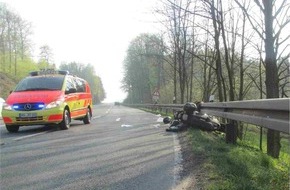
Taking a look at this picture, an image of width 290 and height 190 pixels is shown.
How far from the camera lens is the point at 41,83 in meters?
14.2

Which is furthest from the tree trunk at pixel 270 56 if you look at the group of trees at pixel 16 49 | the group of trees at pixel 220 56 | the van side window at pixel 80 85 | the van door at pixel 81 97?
the group of trees at pixel 16 49

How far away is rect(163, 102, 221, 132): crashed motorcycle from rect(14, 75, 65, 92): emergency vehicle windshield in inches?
165

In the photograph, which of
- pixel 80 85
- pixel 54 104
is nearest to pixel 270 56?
pixel 54 104

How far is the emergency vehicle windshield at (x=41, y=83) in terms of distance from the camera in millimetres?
13923

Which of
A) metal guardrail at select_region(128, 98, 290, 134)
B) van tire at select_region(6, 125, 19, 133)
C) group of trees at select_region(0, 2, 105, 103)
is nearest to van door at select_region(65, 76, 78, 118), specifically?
A: van tire at select_region(6, 125, 19, 133)

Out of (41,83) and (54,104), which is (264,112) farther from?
(41,83)

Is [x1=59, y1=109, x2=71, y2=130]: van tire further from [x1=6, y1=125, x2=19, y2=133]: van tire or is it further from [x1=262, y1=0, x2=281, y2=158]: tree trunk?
[x1=262, y1=0, x2=281, y2=158]: tree trunk

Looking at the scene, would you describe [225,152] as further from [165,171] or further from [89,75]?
[89,75]

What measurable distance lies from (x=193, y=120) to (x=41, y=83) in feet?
17.9

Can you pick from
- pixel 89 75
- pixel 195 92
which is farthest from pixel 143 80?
Answer: pixel 89 75

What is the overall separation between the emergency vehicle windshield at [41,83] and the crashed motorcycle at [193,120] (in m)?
4.19

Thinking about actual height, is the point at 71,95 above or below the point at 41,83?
below

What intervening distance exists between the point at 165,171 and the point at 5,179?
6.83 feet

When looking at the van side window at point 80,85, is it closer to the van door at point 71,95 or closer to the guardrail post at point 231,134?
the van door at point 71,95
